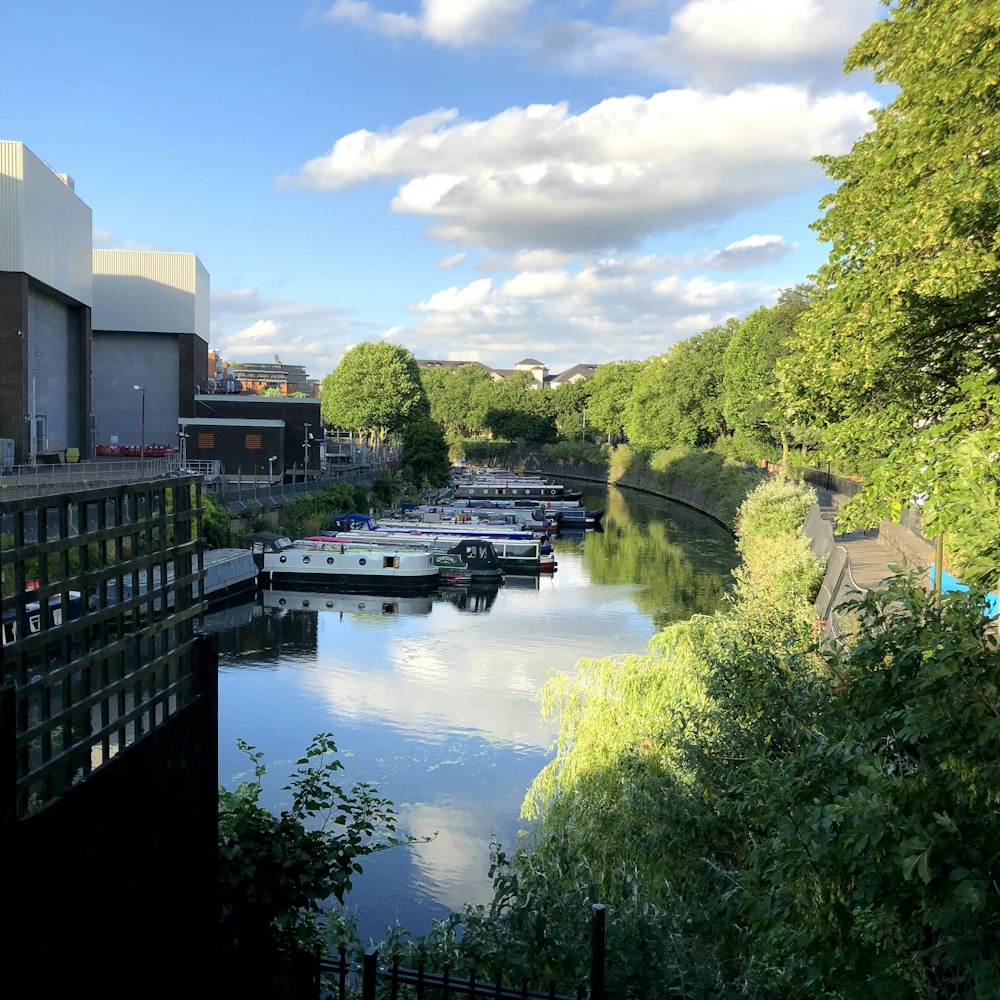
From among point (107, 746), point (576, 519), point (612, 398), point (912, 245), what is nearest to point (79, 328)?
point (576, 519)

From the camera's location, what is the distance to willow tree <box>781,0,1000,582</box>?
9945mm

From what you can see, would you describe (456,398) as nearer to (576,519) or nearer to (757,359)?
(576,519)

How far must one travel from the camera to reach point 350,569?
38.8 m

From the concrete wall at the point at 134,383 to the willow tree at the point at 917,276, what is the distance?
58268mm

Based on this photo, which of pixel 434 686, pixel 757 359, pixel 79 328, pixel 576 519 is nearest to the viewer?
pixel 434 686

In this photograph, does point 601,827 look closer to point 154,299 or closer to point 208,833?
point 208,833

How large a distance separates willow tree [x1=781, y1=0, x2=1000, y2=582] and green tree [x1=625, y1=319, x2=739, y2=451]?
59.5 metres

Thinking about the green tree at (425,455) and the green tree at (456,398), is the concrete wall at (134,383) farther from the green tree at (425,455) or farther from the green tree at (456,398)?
the green tree at (456,398)

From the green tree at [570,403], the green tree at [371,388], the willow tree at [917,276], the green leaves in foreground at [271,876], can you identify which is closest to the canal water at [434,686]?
the green leaves in foreground at [271,876]

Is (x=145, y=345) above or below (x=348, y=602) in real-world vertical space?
above

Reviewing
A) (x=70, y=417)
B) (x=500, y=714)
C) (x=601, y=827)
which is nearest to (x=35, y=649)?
(x=601, y=827)

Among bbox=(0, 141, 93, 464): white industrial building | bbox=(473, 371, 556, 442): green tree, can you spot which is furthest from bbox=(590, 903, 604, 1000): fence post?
bbox=(473, 371, 556, 442): green tree

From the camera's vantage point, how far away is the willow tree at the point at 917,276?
9.95 meters

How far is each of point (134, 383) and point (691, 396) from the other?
136 feet
